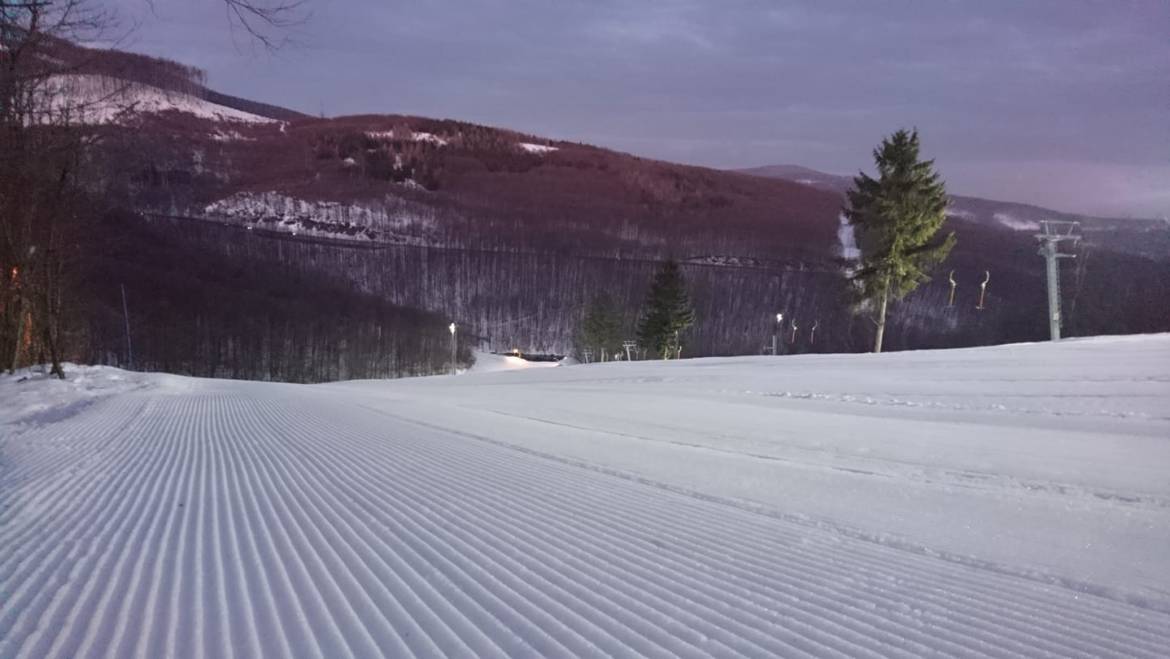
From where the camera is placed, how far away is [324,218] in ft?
459

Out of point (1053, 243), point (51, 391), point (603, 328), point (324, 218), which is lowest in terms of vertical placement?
point (51, 391)

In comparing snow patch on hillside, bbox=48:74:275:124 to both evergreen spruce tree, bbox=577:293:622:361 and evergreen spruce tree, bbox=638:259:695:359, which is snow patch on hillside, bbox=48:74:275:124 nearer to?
evergreen spruce tree, bbox=638:259:695:359

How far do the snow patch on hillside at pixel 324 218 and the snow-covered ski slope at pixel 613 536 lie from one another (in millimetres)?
128128

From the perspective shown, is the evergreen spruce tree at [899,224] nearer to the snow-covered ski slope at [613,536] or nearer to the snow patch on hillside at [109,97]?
the snow-covered ski slope at [613,536]

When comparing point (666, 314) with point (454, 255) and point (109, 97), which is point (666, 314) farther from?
point (454, 255)

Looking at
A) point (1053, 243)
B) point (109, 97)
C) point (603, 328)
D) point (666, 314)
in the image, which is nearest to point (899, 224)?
point (1053, 243)

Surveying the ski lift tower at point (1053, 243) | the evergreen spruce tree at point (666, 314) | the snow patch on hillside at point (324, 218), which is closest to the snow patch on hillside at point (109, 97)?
the ski lift tower at point (1053, 243)

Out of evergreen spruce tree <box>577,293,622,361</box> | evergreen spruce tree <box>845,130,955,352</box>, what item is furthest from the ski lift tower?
evergreen spruce tree <box>577,293,622,361</box>

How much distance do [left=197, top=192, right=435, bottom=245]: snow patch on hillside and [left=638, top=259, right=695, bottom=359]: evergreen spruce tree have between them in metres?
87.3

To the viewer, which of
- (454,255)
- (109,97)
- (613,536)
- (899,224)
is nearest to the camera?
(613,536)

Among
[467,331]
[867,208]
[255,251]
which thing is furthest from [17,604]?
[255,251]

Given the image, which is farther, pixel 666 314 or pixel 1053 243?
pixel 666 314

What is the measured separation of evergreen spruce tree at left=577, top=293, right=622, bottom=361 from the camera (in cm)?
7219

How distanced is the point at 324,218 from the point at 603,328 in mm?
86639
